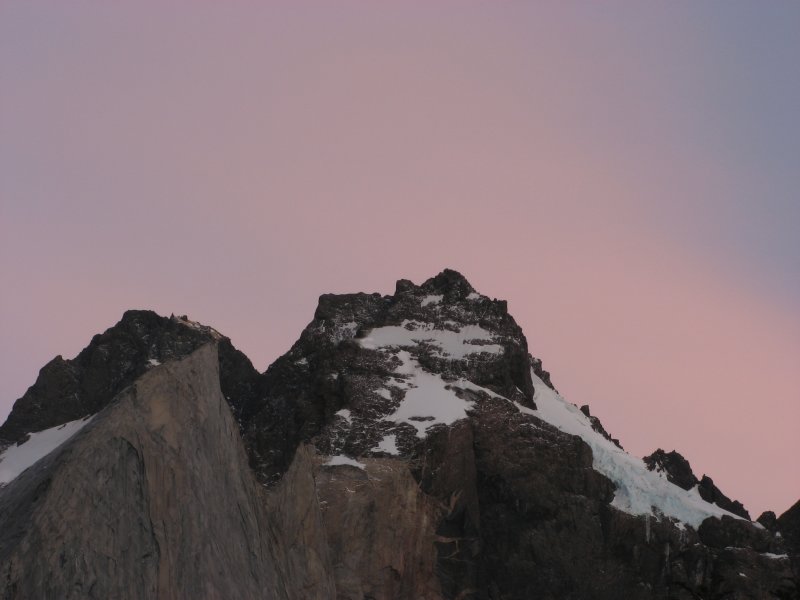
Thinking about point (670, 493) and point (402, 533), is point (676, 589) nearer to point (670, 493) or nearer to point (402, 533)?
point (670, 493)

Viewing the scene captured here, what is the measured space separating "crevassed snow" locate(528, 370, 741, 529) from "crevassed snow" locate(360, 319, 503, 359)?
238 inches

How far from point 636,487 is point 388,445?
18.1 meters

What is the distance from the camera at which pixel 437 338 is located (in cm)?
8294

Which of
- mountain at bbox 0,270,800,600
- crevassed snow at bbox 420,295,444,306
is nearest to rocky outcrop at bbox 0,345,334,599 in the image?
mountain at bbox 0,270,800,600

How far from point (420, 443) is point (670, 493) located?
18667 millimetres

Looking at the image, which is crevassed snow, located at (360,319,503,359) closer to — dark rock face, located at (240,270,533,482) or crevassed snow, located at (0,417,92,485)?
dark rock face, located at (240,270,533,482)

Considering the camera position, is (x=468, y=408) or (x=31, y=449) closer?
(x=468, y=408)

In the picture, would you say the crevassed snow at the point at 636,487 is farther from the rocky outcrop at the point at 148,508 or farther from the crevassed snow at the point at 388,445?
the rocky outcrop at the point at 148,508

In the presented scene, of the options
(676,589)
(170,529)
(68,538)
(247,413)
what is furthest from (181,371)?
(247,413)

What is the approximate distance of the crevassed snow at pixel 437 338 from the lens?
81.5 metres

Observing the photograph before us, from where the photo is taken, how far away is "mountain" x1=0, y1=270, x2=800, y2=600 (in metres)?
31.7

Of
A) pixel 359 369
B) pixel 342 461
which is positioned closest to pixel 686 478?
pixel 359 369

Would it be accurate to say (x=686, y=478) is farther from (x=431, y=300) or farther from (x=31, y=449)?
(x=31, y=449)

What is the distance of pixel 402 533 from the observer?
66125 millimetres
